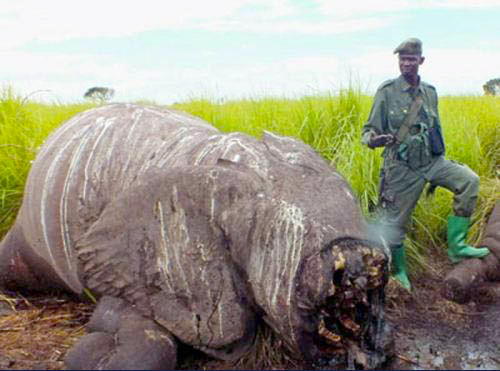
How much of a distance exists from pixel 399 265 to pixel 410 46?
5.18 ft

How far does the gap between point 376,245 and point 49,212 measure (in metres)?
1.98

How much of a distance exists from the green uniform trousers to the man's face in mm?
591

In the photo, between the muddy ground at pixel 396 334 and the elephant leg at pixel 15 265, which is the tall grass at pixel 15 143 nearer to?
the elephant leg at pixel 15 265

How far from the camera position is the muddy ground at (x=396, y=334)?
3.60 meters

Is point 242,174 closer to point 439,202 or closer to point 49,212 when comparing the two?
point 49,212

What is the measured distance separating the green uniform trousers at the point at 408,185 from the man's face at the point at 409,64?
1.94ft

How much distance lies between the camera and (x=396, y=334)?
4.23 metres

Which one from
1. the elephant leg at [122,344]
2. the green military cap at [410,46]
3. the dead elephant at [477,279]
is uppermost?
the green military cap at [410,46]

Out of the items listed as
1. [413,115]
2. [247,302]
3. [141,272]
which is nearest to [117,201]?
[141,272]

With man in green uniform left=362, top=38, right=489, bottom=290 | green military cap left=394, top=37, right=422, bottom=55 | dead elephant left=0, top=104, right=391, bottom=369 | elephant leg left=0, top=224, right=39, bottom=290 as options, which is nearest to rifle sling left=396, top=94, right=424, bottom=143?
man in green uniform left=362, top=38, right=489, bottom=290

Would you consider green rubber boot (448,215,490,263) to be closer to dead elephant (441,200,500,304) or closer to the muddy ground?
dead elephant (441,200,500,304)

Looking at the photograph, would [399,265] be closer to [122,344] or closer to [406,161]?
[406,161]

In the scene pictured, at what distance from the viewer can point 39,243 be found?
4.32 metres

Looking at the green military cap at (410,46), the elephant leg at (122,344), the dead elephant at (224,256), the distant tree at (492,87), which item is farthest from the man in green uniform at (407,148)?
the distant tree at (492,87)
